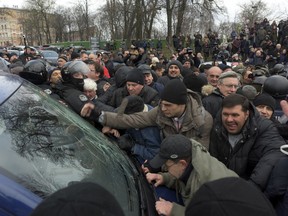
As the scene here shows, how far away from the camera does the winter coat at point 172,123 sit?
9.64 ft

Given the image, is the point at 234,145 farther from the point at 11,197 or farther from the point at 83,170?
the point at 11,197

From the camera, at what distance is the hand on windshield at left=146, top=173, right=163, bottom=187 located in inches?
94.8

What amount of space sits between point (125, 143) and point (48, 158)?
3.74 feet

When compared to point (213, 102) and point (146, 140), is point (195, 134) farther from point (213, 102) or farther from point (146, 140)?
point (213, 102)

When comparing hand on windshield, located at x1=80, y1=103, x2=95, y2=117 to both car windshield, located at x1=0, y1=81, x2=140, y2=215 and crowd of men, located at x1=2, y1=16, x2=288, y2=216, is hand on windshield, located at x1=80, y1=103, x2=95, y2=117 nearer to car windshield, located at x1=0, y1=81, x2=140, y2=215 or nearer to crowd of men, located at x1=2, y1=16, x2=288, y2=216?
crowd of men, located at x1=2, y1=16, x2=288, y2=216

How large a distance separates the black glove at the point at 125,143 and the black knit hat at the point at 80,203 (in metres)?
1.73

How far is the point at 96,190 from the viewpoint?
41.5 inches

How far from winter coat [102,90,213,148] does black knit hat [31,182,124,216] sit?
Result: 1.94 metres

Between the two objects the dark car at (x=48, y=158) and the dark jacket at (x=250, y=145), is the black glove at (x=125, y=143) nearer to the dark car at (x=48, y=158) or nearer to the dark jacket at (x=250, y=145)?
the dark car at (x=48, y=158)

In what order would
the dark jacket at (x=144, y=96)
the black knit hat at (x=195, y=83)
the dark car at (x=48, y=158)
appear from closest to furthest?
the dark car at (x=48, y=158)
the dark jacket at (x=144, y=96)
the black knit hat at (x=195, y=83)

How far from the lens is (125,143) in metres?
2.86

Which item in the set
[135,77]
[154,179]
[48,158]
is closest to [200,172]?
[154,179]

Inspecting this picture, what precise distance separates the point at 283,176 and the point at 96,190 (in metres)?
1.64

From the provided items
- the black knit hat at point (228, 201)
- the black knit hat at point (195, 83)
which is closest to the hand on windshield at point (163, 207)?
the black knit hat at point (228, 201)
